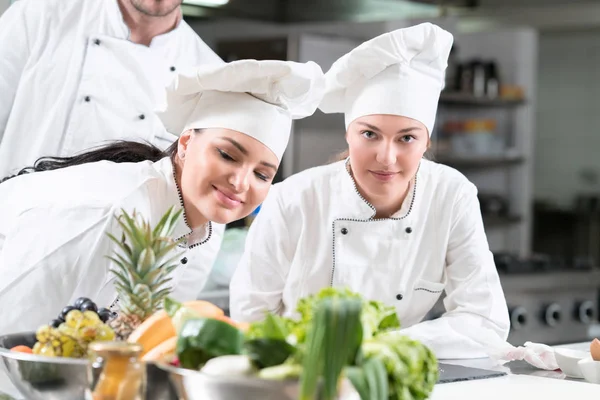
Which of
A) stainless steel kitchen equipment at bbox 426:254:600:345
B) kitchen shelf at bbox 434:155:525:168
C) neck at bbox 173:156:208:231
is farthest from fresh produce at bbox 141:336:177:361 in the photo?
kitchen shelf at bbox 434:155:525:168

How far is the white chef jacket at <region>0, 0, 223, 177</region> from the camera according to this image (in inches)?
120

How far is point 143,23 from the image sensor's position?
314 cm

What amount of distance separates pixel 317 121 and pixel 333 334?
451 cm

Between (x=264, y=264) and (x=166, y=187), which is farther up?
(x=166, y=187)

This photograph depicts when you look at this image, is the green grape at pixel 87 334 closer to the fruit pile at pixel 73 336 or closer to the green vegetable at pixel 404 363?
the fruit pile at pixel 73 336

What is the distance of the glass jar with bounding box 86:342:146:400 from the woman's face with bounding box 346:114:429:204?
124cm

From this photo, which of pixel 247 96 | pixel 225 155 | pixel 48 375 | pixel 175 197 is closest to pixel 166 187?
pixel 175 197

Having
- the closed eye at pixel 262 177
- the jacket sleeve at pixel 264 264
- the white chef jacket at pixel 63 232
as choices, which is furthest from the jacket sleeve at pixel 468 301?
the white chef jacket at pixel 63 232

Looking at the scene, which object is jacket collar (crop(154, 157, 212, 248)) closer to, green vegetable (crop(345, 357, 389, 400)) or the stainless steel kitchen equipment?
green vegetable (crop(345, 357, 389, 400))

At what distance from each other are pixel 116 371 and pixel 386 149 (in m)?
1.27

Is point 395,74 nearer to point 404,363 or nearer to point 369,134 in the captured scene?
point 369,134

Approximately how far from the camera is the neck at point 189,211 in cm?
227

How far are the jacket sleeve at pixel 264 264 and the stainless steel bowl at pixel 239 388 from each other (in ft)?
4.26

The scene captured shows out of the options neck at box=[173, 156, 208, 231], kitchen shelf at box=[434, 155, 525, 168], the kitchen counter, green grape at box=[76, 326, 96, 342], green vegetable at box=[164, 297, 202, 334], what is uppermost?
kitchen shelf at box=[434, 155, 525, 168]
